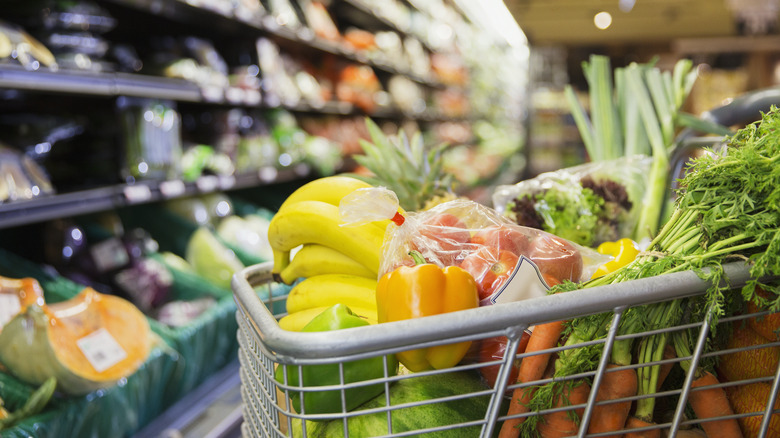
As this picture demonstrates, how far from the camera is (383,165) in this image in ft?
4.38

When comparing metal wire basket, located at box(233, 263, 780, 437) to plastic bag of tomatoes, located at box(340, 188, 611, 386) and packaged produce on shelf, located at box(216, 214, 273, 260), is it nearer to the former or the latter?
plastic bag of tomatoes, located at box(340, 188, 611, 386)

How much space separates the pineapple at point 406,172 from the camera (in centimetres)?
131

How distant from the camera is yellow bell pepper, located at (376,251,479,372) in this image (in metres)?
0.72

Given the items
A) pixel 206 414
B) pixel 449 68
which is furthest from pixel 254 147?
pixel 449 68

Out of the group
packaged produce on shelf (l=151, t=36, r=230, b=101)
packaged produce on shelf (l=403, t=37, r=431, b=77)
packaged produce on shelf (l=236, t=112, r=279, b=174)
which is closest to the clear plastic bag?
packaged produce on shelf (l=151, t=36, r=230, b=101)

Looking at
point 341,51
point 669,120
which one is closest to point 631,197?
point 669,120

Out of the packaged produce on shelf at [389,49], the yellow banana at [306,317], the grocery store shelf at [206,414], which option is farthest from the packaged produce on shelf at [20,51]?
the packaged produce on shelf at [389,49]

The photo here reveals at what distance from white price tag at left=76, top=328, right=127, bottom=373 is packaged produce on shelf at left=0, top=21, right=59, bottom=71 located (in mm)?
863

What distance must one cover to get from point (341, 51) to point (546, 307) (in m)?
3.93

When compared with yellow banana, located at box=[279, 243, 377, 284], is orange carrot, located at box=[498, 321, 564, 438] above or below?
below

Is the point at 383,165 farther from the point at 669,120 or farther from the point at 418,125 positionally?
the point at 418,125

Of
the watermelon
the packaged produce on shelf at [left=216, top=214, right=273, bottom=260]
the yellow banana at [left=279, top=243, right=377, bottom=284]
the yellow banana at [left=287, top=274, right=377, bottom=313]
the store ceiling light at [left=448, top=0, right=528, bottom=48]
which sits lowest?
the packaged produce on shelf at [left=216, top=214, right=273, bottom=260]

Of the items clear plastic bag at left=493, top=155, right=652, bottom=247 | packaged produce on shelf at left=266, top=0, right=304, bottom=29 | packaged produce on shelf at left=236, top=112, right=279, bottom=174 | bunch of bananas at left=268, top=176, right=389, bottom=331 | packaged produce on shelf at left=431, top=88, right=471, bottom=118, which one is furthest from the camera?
packaged produce on shelf at left=431, top=88, right=471, bottom=118

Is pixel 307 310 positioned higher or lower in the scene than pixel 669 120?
lower
